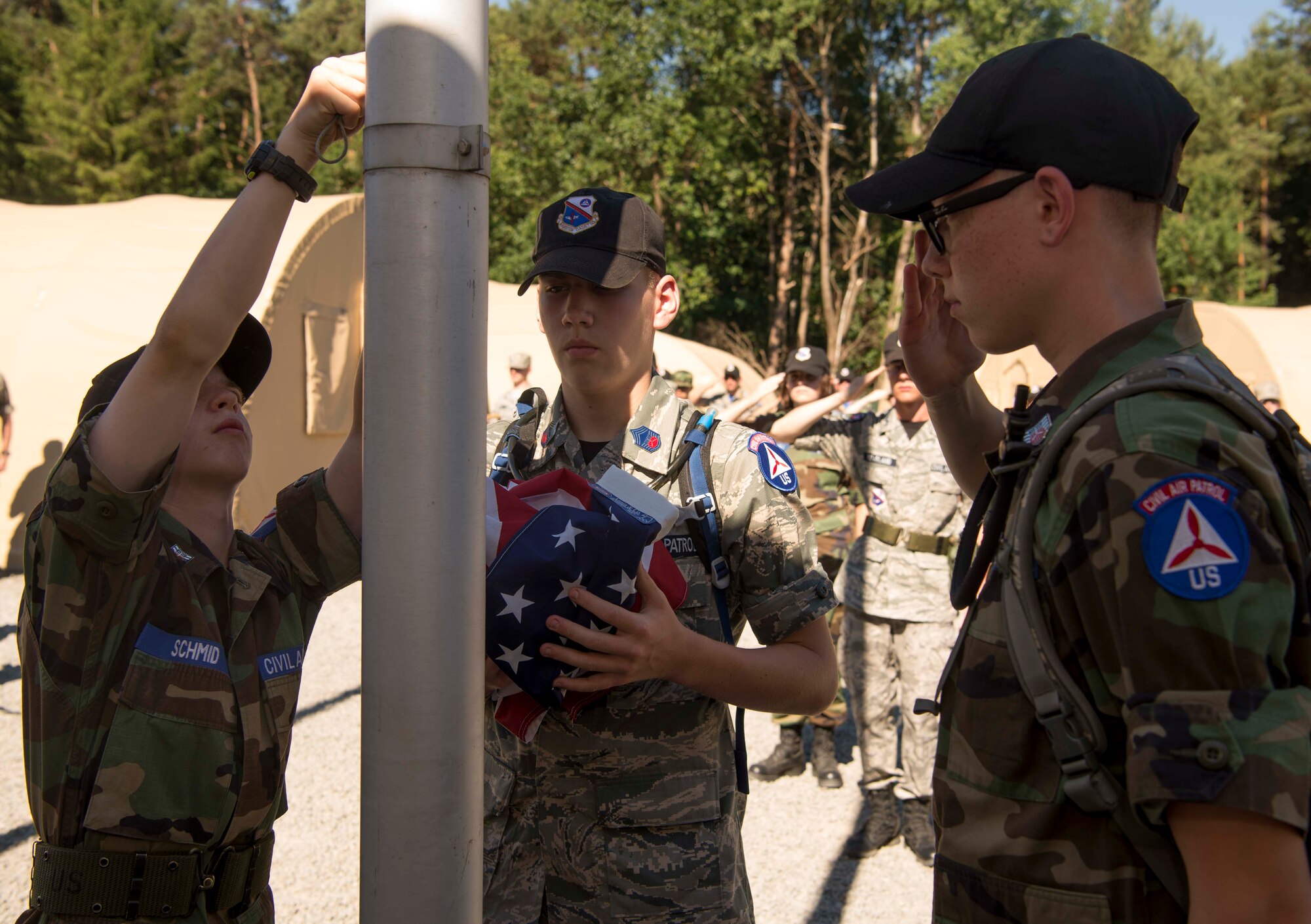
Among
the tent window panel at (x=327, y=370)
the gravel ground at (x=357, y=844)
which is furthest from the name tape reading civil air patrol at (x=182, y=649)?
the tent window panel at (x=327, y=370)

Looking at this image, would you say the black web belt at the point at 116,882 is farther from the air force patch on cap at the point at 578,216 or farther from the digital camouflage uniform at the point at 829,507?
the digital camouflage uniform at the point at 829,507

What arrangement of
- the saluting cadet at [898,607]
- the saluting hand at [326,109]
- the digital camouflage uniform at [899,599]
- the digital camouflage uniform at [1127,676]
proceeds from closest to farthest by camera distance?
the digital camouflage uniform at [1127,676]
the saluting hand at [326,109]
the saluting cadet at [898,607]
the digital camouflage uniform at [899,599]

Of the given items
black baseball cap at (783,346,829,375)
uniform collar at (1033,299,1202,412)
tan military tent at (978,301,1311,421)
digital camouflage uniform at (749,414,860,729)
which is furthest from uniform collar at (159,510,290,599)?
tan military tent at (978,301,1311,421)

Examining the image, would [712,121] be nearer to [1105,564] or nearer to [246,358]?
[246,358]

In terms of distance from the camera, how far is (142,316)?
A: 11305mm

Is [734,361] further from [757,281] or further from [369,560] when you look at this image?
[369,560]

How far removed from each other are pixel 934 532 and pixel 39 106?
42.3 m

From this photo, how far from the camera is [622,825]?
2078mm

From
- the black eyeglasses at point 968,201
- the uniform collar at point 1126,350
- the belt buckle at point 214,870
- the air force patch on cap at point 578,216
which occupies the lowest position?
the belt buckle at point 214,870

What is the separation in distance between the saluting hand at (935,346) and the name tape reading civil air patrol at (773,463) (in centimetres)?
38

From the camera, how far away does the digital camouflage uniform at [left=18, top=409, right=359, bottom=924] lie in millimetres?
1698

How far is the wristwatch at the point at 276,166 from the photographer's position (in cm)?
161

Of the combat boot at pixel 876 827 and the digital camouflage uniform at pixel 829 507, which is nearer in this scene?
the combat boot at pixel 876 827

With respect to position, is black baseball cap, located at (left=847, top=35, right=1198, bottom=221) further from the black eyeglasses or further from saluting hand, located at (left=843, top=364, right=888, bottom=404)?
Answer: saluting hand, located at (left=843, top=364, right=888, bottom=404)
